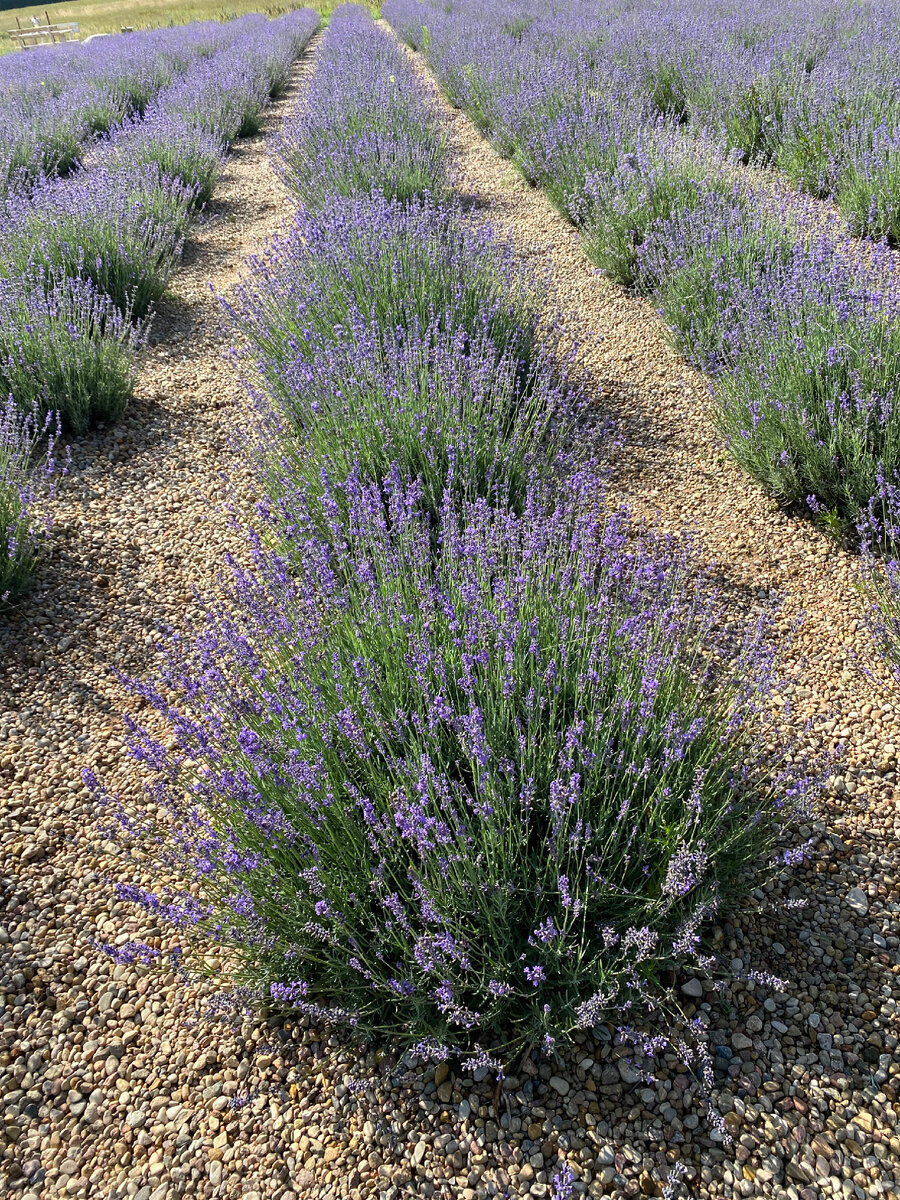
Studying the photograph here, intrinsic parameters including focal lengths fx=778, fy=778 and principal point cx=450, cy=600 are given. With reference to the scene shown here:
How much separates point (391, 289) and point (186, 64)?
12.3 meters

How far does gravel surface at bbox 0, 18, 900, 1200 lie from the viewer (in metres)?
1.65

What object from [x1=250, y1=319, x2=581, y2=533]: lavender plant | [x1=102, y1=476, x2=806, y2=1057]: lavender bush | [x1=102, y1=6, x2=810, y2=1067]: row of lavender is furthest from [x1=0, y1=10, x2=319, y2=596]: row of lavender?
[x1=102, y1=476, x2=806, y2=1057]: lavender bush

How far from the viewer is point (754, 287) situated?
417 cm

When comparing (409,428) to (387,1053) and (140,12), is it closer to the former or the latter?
(387,1053)

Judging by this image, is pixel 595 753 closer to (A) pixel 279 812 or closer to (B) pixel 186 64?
(A) pixel 279 812

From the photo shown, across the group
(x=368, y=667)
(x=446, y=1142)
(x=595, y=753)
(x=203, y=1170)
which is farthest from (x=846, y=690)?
(x=203, y=1170)

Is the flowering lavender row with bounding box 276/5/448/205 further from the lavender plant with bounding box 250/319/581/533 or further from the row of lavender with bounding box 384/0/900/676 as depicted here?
the lavender plant with bounding box 250/319/581/533

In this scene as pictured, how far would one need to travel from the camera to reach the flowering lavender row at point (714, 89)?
5883 mm

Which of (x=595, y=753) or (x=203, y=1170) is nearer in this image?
(x=203, y=1170)

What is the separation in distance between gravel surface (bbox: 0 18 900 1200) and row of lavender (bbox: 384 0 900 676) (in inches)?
19.0

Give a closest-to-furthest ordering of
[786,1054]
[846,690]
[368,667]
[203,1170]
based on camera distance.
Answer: [203,1170] → [786,1054] → [368,667] → [846,690]

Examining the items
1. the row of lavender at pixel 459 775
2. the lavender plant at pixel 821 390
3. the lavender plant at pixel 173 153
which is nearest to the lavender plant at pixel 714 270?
the lavender plant at pixel 821 390

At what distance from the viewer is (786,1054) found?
70.5 inches

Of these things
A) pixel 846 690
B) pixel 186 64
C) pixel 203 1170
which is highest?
pixel 186 64
